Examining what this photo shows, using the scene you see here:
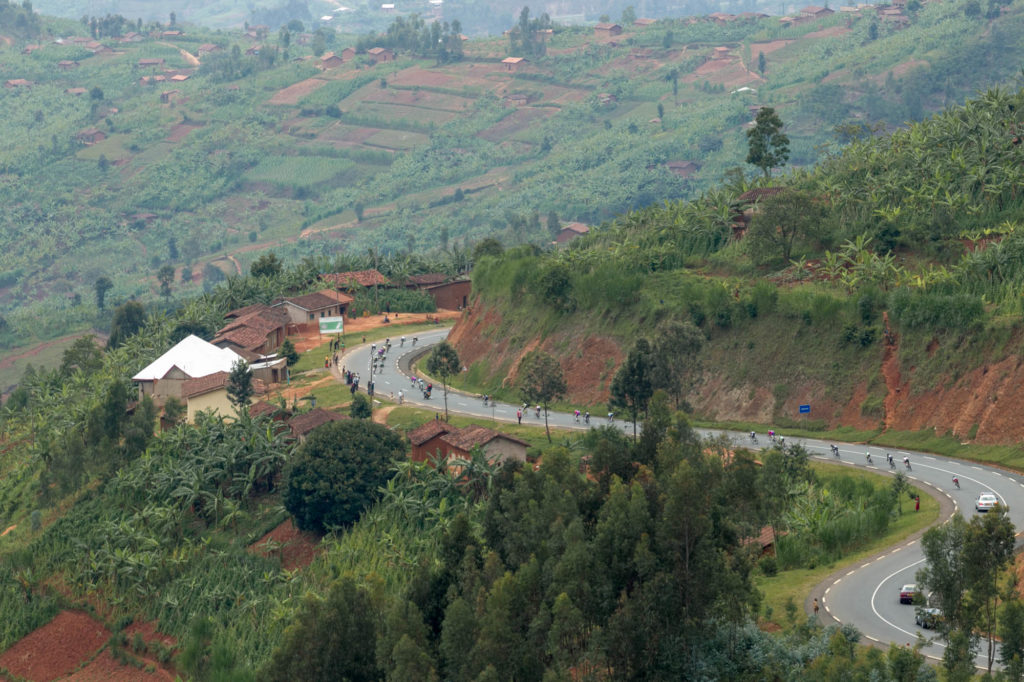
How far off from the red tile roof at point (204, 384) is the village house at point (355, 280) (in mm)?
32414

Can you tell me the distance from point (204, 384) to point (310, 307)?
2697 centimetres

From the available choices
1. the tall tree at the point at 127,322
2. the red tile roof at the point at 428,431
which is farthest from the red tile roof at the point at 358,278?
the red tile roof at the point at 428,431

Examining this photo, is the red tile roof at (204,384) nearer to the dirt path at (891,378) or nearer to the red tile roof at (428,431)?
the red tile roof at (428,431)

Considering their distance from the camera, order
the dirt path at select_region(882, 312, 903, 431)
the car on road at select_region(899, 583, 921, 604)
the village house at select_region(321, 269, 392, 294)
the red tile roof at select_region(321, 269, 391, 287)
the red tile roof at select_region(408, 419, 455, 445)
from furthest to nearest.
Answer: the red tile roof at select_region(321, 269, 391, 287)
the village house at select_region(321, 269, 392, 294)
the red tile roof at select_region(408, 419, 455, 445)
the dirt path at select_region(882, 312, 903, 431)
the car on road at select_region(899, 583, 921, 604)

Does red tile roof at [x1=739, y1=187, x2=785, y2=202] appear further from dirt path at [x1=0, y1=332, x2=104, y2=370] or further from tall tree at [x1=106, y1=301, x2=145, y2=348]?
dirt path at [x1=0, y1=332, x2=104, y2=370]

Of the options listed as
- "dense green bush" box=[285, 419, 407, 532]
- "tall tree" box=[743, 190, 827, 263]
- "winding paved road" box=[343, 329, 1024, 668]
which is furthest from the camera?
"tall tree" box=[743, 190, 827, 263]

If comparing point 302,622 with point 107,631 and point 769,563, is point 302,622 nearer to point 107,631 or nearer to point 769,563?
point 769,563

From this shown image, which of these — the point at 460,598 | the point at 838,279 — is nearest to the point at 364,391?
the point at 838,279

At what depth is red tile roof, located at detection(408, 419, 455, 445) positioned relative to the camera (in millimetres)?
67312

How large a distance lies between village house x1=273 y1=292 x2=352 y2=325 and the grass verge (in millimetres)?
65651

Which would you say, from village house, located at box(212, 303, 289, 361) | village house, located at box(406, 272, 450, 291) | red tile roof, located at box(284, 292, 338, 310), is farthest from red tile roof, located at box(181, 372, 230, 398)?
village house, located at box(406, 272, 450, 291)

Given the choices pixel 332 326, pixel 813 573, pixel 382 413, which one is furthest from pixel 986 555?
pixel 332 326

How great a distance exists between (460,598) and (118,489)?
3976 centimetres

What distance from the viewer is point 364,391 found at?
8625 cm
